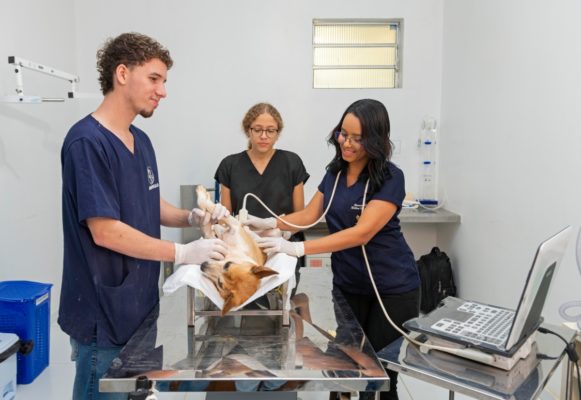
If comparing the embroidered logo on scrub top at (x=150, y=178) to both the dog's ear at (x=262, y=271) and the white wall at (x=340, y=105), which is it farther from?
the white wall at (x=340, y=105)

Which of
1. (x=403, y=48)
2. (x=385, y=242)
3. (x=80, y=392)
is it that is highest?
(x=403, y=48)

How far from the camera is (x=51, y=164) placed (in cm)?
287

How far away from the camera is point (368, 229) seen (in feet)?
4.80

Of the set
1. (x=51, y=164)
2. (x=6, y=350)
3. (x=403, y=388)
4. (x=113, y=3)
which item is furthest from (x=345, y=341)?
(x=113, y=3)

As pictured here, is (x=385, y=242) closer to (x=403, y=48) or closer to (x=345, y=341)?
(x=345, y=341)

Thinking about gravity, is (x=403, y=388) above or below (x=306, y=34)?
below

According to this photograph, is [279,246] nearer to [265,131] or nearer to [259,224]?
[259,224]

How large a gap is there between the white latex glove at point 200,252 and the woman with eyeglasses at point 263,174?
117 cm

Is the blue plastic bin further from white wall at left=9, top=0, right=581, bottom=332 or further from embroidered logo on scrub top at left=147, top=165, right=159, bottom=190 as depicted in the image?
embroidered logo on scrub top at left=147, top=165, right=159, bottom=190

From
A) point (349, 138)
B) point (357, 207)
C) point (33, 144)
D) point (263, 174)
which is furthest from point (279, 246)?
point (33, 144)

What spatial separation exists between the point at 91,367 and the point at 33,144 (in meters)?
1.88

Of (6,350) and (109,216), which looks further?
(6,350)

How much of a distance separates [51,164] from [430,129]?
263 cm

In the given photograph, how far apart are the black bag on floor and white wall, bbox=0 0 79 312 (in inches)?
94.0
